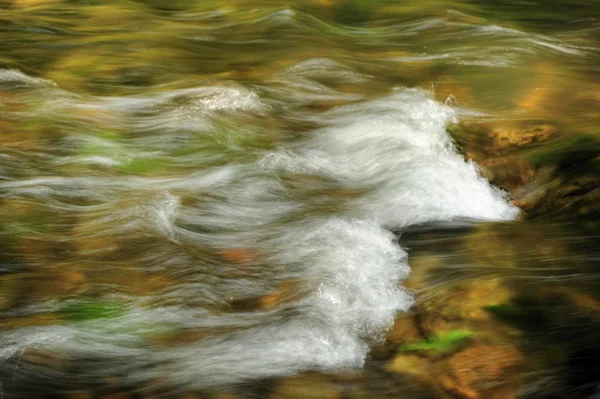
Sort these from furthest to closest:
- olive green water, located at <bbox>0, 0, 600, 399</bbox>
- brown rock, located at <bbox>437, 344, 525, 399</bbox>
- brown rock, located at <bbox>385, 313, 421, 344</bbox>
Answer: brown rock, located at <bbox>385, 313, 421, 344</bbox> < olive green water, located at <bbox>0, 0, 600, 399</bbox> < brown rock, located at <bbox>437, 344, 525, 399</bbox>

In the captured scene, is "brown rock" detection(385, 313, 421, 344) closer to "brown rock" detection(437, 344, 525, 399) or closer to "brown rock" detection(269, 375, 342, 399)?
"brown rock" detection(437, 344, 525, 399)

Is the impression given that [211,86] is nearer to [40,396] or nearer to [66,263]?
[66,263]

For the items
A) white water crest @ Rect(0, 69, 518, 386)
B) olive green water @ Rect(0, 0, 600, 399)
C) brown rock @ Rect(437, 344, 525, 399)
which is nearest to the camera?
brown rock @ Rect(437, 344, 525, 399)

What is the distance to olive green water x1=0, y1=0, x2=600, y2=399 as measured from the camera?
3451mm

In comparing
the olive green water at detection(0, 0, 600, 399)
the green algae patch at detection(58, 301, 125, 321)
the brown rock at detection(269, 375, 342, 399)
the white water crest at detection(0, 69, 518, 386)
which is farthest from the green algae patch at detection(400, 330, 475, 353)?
the green algae patch at detection(58, 301, 125, 321)

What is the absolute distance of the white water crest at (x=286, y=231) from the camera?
356 cm

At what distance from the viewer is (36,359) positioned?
3.44 m

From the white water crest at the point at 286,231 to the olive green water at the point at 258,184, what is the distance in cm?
2

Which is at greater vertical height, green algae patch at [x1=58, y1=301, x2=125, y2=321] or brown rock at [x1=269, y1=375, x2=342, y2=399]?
green algae patch at [x1=58, y1=301, x2=125, y2=321]

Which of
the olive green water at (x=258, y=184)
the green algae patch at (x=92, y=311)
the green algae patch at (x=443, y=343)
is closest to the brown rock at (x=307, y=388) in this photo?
the olive green water at (x=258, y=184)

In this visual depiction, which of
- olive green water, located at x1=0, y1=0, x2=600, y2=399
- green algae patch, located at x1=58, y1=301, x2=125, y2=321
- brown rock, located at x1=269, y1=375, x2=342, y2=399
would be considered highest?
olive green water, located at x1=0, y1=0, x2=600, y2=399

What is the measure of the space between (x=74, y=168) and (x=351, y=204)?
1879 mm

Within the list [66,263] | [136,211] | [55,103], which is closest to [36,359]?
[66,263]

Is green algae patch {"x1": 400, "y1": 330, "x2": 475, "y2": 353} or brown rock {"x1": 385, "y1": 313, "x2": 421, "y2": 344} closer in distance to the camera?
green algae patch {"x1": 400, "y1": 330, "x2": 475, "y2": 353}
